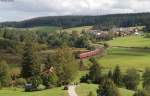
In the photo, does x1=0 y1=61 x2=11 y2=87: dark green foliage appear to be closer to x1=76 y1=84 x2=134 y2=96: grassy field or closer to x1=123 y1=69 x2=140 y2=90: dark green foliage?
x1=76 y1=84 x2=134 y2=96: grassy field

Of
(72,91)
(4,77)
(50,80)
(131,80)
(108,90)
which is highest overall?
(108,90)

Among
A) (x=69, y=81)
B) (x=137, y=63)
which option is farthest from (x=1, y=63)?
(x=137, y=63)

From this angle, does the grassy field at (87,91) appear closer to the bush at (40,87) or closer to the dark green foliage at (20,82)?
the bush at (40,87)

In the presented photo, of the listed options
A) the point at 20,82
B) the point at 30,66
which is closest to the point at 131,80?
the point at 20,82

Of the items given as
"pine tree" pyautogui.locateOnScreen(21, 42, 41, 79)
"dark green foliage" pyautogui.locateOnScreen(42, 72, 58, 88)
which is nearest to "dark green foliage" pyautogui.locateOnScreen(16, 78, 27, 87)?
"pine tree" pyautogui.locateOnScreen(21, 42, 41, 79)

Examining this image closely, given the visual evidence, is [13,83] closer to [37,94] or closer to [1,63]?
[1,63]

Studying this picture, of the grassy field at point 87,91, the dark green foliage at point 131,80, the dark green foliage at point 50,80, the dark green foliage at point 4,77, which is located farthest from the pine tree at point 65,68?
the dark green foliage at point 131,80

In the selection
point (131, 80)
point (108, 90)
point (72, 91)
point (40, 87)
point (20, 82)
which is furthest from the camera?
point (20, 82)

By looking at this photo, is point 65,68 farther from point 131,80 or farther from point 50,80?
point 131,80

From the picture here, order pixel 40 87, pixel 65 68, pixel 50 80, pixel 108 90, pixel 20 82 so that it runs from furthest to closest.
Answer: pixel 20 82 → pixel 65 68 → pixel 50 80 → pixel 40 87 → pixel 108 90

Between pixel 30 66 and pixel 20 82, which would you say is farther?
pixel 30 66

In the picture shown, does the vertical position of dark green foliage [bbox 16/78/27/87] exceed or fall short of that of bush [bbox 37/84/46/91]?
it falls short
